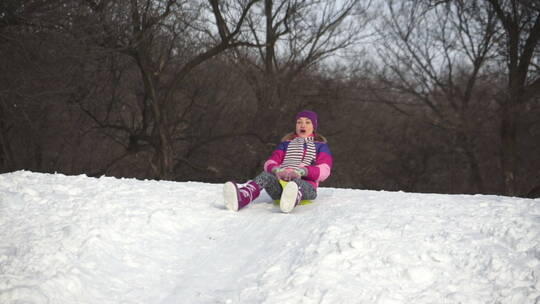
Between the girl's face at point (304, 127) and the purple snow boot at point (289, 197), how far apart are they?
3.32 ft

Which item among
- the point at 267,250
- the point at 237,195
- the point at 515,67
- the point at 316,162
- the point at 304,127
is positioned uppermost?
the point at 515,67

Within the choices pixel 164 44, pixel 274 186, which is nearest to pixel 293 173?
pixel 274 186

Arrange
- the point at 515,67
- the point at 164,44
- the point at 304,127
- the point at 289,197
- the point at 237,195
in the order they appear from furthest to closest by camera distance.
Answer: the point at 164,44 < the point at 515,67 < the point at 304,127 < the point at 237,195 < the point at 289,197

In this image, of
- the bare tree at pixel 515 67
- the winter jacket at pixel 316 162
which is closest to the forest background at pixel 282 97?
the bare tree at pixel 515 67

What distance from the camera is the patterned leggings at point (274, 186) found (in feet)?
17.7

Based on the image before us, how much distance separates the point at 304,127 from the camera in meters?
5.86

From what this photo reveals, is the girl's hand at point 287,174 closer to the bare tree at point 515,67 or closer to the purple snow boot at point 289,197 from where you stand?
the purple snow boot at point 289,197

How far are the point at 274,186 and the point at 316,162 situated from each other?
1.91 ft

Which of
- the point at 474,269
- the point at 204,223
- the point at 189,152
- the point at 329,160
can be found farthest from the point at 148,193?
the point at 189,152

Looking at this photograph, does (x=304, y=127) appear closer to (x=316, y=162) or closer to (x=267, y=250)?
(x=316, y=162)

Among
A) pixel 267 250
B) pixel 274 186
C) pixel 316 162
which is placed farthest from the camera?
pixel 316 162

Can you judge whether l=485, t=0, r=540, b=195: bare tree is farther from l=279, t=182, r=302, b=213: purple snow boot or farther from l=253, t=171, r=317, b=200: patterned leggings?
l=279, t=182, r=302, b=213: purple snow boot

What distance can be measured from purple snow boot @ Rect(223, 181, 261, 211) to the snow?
0.11 metres

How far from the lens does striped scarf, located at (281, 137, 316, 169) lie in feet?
18.7
